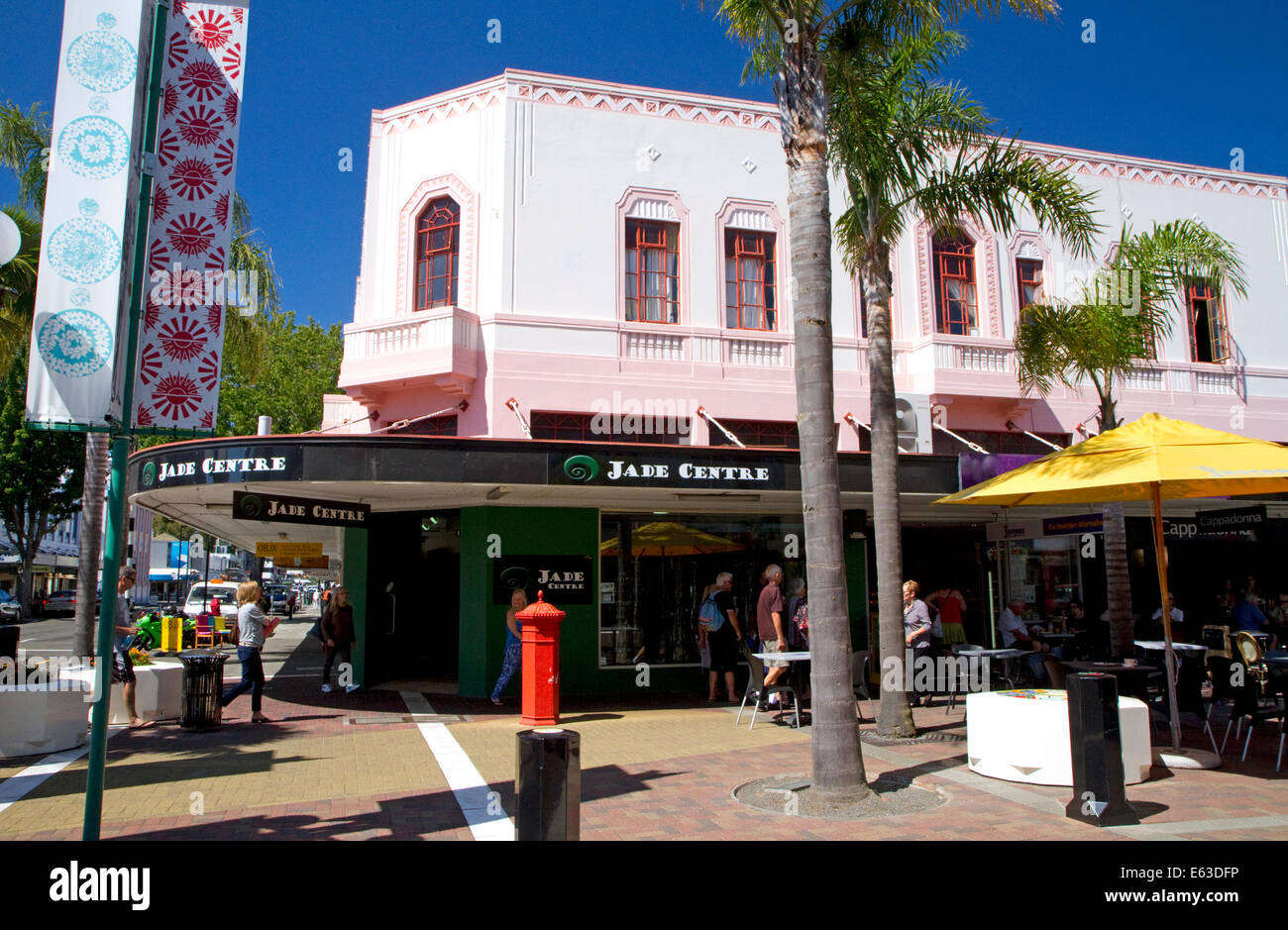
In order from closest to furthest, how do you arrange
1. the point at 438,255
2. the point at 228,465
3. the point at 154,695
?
the point at 228,465, the point at 154,695, the point at 438,255

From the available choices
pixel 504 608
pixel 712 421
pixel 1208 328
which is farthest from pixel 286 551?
pixel 1208 328

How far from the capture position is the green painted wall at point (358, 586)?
1552 centimetres

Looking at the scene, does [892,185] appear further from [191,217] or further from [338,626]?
[338,626]

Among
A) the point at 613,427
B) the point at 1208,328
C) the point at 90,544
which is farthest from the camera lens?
the point at 1208,328

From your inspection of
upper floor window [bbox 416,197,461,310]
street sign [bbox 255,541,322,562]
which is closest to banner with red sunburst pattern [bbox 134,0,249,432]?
upper floor window [bbox 416,197,461,310]

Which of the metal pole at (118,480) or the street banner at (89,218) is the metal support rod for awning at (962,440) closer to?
the metal pole at (118,480)

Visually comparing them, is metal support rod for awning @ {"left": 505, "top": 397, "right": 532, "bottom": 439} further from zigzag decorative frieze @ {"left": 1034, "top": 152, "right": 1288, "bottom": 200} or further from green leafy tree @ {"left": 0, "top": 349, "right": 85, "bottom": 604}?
green leafy tree @ {"left": 0, "top": 349, "right": 85, "bottom": 604}

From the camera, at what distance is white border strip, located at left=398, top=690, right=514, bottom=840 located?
6340 mm

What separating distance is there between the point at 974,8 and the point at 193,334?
321 inches

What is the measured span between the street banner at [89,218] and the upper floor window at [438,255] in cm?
1068

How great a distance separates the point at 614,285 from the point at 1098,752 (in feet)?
37.3

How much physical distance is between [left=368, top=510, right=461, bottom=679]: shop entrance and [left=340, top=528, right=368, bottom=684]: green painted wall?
3.9 inches

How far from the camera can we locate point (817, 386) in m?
7.38
